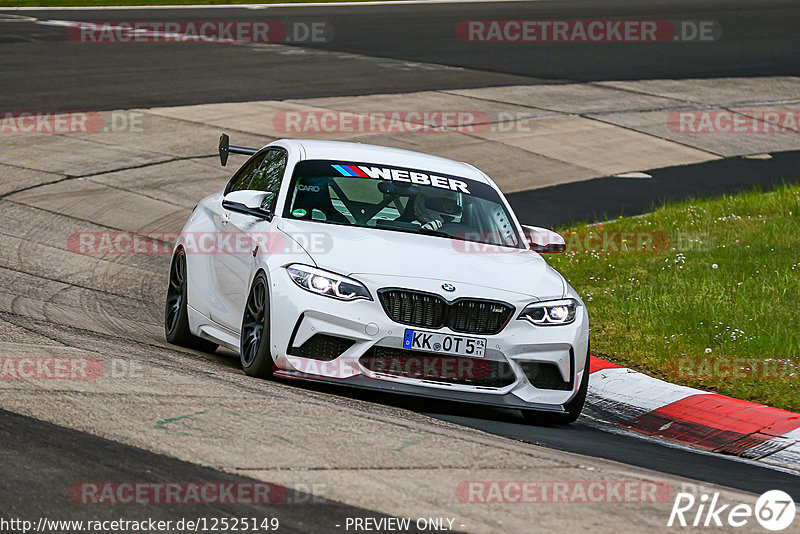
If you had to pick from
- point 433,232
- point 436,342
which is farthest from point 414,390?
point 433,232

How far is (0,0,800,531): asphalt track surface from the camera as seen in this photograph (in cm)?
539

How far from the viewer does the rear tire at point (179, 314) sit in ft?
30.2

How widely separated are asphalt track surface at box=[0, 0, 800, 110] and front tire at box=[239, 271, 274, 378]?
13161 mm

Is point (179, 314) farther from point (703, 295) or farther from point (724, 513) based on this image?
point (724, 513)

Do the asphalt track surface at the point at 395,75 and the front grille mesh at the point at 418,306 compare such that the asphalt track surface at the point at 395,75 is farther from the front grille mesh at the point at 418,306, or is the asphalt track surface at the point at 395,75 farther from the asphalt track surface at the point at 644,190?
the front grille mesh at the point at 418,306

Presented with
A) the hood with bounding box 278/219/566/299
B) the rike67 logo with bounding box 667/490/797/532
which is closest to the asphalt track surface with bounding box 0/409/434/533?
the rike67 logo with bounding box 667/490/797/532

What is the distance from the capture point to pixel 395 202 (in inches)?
336

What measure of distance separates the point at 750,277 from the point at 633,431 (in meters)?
3.79

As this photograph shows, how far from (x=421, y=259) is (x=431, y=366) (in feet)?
2.34

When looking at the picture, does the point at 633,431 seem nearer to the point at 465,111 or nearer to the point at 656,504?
the point at 656,504

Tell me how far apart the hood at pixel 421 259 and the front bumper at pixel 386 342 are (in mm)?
96

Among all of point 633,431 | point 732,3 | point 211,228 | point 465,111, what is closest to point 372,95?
point 465,111

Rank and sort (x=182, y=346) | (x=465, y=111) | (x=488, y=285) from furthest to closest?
(x=465, y=111) → (x=182, y=346) → (x=488, y=285)

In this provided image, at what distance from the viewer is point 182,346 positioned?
30.7 feet
